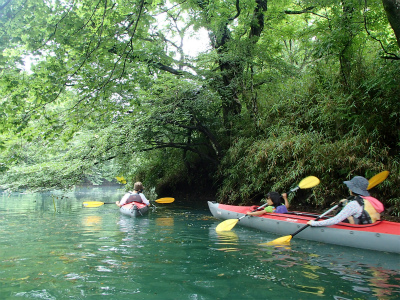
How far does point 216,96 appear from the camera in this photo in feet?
31.4

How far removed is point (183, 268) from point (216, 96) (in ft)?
22.6

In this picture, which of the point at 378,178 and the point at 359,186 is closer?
the point at 359,186

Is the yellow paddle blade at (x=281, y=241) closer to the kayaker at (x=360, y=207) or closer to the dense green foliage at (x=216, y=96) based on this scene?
the kayaker at (x=360, y=207)

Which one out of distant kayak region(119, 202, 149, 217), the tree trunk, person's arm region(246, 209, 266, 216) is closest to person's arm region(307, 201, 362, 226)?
person's arm region(246, 209, 266, 216)

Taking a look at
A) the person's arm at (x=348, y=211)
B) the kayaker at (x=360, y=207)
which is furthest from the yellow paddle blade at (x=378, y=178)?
the person's arm at (x=348, y=211)

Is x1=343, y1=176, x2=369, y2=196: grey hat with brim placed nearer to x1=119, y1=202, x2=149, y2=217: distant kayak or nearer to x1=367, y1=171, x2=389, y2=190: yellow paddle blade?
x1=367, y1=171, x2=389, y2=190: yellow paddle blade

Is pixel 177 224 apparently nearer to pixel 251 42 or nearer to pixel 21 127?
pixel 21 127

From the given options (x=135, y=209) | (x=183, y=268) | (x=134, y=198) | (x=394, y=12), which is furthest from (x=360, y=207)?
(x=134, y=198)

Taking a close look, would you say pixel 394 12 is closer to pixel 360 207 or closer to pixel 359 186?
pixel 359 186

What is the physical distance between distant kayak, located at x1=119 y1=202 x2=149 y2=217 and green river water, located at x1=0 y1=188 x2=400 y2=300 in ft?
7.82

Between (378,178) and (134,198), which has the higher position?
(378,178)

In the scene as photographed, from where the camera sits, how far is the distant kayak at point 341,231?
424cm

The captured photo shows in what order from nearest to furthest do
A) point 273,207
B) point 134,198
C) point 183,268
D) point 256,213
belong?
point 183,268 < point 256,213 < point 273,207 < point 134,198

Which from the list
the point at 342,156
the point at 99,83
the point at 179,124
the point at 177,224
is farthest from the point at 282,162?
the point at 99,83
